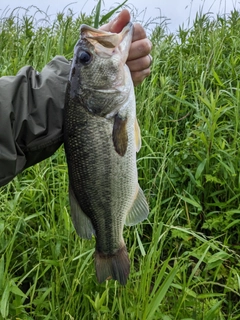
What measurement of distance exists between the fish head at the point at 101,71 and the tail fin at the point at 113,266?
2.06 feet

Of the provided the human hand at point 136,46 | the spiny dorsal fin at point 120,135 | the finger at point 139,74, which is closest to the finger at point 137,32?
the human hand at point 136,46

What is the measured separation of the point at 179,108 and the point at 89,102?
2.09 m

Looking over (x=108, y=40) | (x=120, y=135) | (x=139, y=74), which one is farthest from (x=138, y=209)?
(x=108, y=40)

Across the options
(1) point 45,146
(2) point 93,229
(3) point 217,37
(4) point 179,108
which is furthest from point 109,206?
(3) point 217,37

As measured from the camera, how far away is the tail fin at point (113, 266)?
1.81 metres

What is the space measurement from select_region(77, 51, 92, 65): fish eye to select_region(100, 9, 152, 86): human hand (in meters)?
0.17

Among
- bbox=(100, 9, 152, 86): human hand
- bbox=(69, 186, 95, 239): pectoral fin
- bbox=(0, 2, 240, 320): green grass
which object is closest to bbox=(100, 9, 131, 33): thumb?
bbox=(100, 9, 152, 86): human hand

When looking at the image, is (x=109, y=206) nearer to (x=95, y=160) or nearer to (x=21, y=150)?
(x=95, y=160)

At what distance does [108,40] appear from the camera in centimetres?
170

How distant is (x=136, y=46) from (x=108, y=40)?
16 cm

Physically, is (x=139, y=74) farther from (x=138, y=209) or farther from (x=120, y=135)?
(x=138, y=209)

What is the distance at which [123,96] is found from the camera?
5.80ft

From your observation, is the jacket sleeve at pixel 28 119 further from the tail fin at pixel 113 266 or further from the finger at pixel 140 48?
the tail fin at pixel 113 266

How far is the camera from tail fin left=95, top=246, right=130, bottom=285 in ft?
5.95
